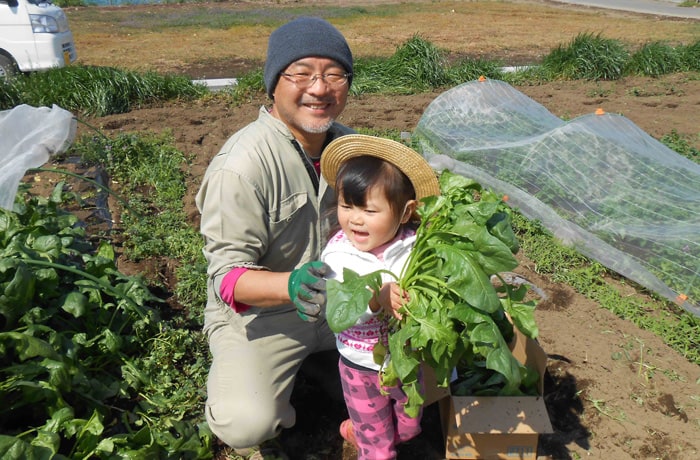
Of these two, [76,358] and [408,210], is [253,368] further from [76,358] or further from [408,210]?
[408,210]

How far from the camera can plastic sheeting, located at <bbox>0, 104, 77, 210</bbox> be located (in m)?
3.18

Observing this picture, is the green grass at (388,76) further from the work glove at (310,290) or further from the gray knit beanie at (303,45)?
the work glove at (310,290)

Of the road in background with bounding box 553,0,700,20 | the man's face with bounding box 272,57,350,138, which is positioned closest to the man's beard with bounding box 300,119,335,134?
the man's face with bounding box 272,57,350,138

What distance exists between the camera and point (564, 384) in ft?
9.79

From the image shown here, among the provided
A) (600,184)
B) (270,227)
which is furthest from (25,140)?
(600,184)

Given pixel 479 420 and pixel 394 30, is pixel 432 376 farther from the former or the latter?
pixel 394 30

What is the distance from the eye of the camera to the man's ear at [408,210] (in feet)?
7.09

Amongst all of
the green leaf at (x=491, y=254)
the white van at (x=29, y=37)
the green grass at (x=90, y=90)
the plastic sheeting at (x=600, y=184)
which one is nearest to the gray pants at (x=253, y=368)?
the green leaf at (x=491, y=254)

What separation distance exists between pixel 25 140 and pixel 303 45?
223 cm

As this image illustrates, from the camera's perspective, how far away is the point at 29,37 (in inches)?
311

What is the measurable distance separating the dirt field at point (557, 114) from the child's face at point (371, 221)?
107 centimetres

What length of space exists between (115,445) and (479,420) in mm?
1443

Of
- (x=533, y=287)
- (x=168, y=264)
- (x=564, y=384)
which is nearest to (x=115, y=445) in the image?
(x=168, y=264)

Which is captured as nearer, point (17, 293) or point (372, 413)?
point (372, 413)
